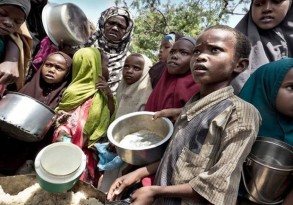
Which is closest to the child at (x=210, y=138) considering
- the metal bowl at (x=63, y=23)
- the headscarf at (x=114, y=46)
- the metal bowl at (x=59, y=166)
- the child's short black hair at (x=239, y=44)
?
the child's short black hair at (x=239, y=44)

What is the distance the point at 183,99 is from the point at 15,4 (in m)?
1.20

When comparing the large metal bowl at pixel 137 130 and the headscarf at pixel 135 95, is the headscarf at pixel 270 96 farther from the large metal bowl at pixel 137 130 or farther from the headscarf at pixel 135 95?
the headscarf at pixel 135 95

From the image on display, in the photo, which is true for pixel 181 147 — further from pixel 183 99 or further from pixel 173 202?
pixel 183 99

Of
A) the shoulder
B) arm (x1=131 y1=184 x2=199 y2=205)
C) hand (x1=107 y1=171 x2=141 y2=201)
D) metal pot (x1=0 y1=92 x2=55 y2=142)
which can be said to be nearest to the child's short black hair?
the shoulder

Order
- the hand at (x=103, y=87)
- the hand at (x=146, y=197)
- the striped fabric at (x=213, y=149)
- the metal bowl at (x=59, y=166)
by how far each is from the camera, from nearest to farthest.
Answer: the striped fabric at (x=213, y=149)
the hand at (x=146, y=197)
the metal bowl at (x=59, y=166)
the hand at (x=103, y=87)

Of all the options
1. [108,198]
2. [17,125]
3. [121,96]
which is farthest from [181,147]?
[121,96]

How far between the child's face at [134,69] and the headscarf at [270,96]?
1253mm

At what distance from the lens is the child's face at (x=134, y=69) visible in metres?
2.79

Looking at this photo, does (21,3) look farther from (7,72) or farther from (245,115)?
(245,115)

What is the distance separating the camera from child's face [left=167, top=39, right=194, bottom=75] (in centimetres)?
214

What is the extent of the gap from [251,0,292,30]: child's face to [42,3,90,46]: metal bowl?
179cm

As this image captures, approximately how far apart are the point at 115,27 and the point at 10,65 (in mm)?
1196

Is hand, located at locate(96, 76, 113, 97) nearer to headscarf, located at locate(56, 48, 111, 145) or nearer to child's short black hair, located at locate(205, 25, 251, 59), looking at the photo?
headscarf, located at locate(56, 48, 111, 145)

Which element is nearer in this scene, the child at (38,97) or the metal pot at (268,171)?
the metal pot at (268,171)
